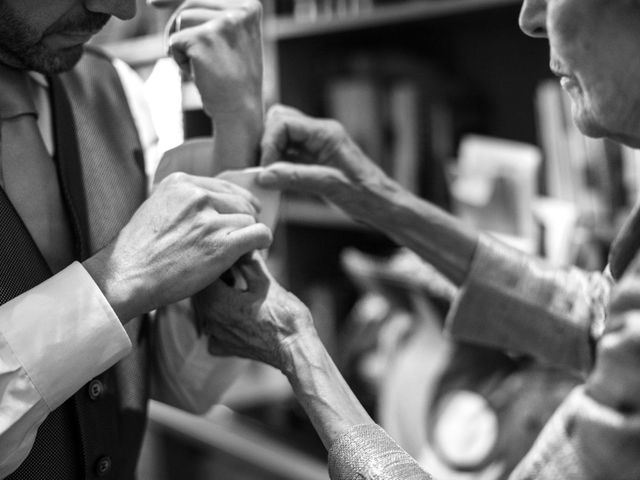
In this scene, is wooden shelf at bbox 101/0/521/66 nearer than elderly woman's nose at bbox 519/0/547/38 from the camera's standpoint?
No

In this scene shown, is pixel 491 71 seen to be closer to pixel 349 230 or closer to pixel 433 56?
pixel 433 56

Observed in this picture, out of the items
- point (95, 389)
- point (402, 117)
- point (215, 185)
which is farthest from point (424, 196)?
point (95, 389)

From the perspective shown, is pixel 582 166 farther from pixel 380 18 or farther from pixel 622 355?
pixel 622 355

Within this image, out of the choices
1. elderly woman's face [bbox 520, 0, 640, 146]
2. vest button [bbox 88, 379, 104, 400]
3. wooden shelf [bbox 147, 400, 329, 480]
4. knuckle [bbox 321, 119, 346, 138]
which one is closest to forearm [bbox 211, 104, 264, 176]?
knuckle [bbox 321, 119, 346, 138]

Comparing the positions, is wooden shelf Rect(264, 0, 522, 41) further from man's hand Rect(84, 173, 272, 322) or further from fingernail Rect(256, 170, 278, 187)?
man's hand Rect(84, 173, 272, 322)

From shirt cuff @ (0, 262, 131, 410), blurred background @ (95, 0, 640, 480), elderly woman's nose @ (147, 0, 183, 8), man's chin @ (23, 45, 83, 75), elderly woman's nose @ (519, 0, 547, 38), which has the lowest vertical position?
blurred background @ (95, 0, 640, 480)

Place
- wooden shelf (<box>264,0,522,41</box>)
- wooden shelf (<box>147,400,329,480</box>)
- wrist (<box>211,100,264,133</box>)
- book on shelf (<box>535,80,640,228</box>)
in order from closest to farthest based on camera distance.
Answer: wrist (<box>211,100,264,133</box>)
book on shelf (<box>535,80,640,228</box>)
wooden shelf (<box>264,0,522,41</box>)
wooden shelf (<box>147,400,329,480</box>)

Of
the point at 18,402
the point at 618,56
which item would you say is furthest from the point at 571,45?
the point at 18,402

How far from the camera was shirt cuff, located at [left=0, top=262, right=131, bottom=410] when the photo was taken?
886 millimetres

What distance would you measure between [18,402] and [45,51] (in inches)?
18.6

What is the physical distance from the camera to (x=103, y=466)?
104 cm

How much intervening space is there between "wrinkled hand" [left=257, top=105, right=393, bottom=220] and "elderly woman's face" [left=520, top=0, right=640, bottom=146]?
1.41ft

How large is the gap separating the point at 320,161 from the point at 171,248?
15.8 inches

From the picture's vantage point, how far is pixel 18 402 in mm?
878
